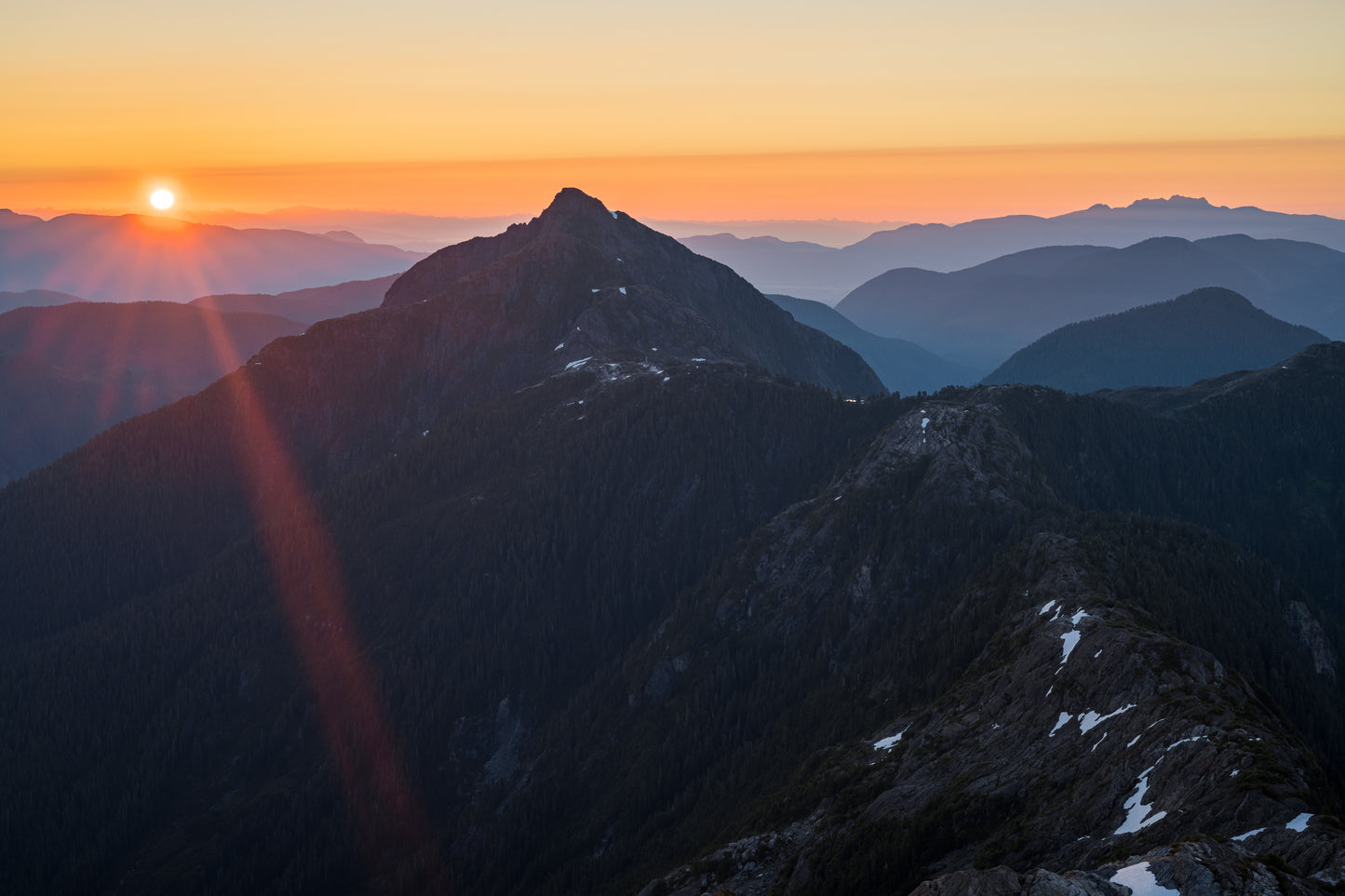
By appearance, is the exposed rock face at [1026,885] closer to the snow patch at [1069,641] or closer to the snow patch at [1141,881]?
the snow patch at [1141,881]

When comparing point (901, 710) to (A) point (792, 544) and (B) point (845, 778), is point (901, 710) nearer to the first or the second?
(B) point (845, 778)

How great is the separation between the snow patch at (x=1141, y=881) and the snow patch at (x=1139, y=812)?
15294 mm

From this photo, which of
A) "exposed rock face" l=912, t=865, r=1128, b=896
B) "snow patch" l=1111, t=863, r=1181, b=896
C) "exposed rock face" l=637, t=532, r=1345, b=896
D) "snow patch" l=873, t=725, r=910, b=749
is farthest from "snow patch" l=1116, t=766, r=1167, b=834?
"snow patch" l=873, t=725, r=910, b=749

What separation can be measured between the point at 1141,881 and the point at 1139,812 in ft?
67.3

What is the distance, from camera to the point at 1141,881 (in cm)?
5284

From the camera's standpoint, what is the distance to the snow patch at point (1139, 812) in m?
68.9

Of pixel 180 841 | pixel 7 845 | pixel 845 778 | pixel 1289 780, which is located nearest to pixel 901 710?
pixel 845 778

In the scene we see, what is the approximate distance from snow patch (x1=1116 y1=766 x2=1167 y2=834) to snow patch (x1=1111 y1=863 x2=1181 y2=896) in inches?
602

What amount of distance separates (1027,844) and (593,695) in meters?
126

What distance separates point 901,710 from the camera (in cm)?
12525

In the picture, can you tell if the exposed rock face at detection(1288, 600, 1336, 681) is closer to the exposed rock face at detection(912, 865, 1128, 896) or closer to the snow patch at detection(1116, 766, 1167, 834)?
the snow patch at detection(1116, 766, 1167, 834)

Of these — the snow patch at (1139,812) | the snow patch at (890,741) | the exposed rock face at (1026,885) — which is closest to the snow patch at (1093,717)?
A: the snow patch at (1139,812)

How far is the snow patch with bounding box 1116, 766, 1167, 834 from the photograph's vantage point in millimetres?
68938

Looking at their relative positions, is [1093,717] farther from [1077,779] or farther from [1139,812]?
[1139,812]
